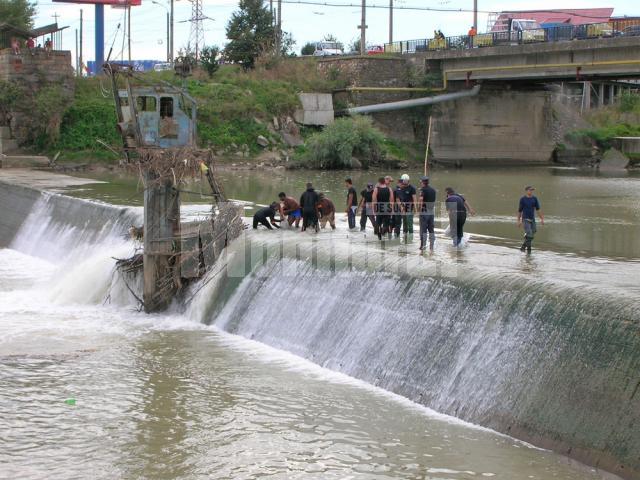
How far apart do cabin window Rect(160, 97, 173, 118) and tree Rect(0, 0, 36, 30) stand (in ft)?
168

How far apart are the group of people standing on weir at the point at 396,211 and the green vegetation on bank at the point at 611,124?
40.1 m

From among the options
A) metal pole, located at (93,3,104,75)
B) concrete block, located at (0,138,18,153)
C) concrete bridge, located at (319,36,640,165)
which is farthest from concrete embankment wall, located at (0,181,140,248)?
metal pole, located at (93,3,104,75)

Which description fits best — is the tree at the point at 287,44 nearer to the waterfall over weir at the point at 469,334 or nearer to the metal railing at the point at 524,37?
the metal railing at the point at 524,37

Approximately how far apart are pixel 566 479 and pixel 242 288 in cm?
1049

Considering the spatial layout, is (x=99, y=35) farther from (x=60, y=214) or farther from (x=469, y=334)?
(x=469, y=334)

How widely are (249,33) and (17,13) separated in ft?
63.2

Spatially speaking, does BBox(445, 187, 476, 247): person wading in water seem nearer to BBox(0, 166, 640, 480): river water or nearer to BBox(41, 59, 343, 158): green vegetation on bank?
BBox(0, 166, 640, 480): river water

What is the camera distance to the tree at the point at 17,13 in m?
70.1

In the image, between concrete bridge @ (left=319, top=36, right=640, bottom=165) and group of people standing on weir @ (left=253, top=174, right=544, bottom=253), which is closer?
group of people standing on weir @ (left=253, top=174, right=544, bottom=253)

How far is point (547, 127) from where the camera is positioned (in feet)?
198

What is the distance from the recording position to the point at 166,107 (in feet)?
73.3

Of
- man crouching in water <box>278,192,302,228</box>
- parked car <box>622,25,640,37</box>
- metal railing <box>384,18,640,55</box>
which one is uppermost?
metal railing <box>384,18,640,55</box>

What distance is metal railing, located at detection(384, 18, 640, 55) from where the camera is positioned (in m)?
45.5

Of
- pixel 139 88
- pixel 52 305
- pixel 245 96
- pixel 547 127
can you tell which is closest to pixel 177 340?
pixel 52 305
